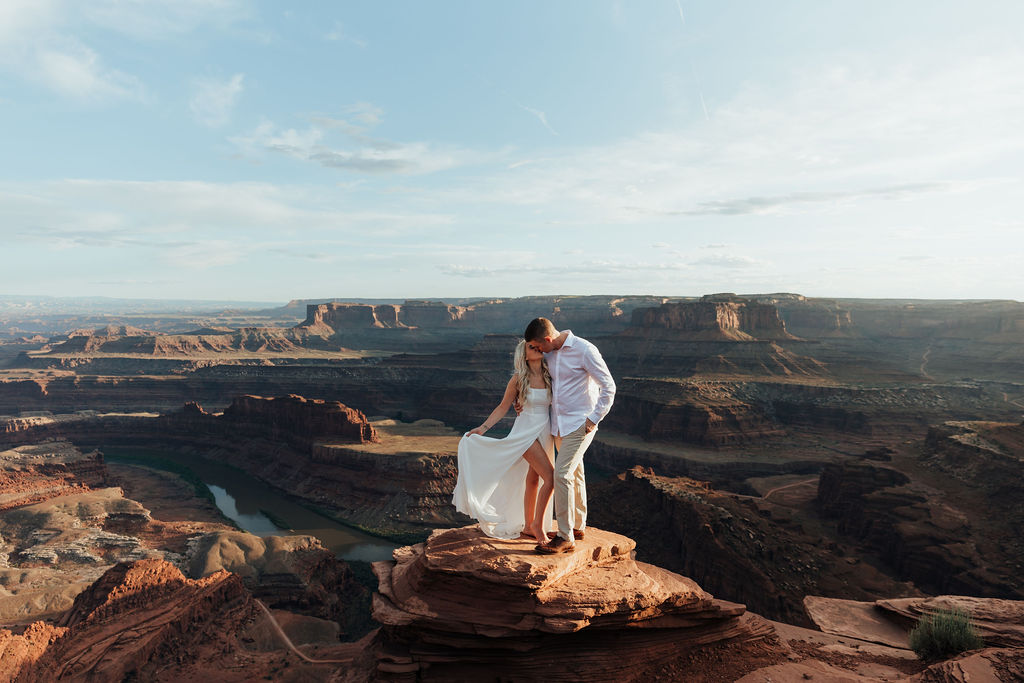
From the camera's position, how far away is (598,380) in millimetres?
7219

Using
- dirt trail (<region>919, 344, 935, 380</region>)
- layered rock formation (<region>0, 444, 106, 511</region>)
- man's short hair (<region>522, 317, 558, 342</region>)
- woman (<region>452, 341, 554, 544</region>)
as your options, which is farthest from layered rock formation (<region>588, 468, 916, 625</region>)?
dirt trail (<region>919, 344, 935, 380</region>)

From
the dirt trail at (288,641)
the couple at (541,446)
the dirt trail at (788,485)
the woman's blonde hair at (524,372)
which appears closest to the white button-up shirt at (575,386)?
the couple at (541,446)

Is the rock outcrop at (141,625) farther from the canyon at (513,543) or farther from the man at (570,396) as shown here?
the man at (570,396)

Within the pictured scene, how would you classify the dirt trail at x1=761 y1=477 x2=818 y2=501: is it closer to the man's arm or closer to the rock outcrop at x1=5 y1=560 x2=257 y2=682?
the rock outcrop at x1=5 y1=560 x2=257 y2=682

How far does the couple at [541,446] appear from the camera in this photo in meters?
7.25

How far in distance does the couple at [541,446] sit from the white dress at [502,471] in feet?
0.05

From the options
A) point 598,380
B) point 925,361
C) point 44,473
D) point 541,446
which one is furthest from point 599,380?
point 925,361

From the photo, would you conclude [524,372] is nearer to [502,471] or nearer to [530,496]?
[502,471]

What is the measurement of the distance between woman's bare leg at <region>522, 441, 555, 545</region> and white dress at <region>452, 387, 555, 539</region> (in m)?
0.08

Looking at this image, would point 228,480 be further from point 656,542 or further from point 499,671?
point 499,671

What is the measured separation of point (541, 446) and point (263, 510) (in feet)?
146

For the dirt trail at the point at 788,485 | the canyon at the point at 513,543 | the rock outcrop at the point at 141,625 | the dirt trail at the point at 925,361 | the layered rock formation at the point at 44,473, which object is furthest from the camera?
the dirt trail at the point at 925,361

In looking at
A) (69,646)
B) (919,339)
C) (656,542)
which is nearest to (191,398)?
(69,646)

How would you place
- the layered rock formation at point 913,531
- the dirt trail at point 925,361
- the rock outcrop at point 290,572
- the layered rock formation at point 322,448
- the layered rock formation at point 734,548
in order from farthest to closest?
the dirt trail at point 925,361 → the layered rock formation at point 322,448 → the rock outcrop at point 290,572 → the layered rock formation at point 913,531 → the layered rock formation at point 734,548
